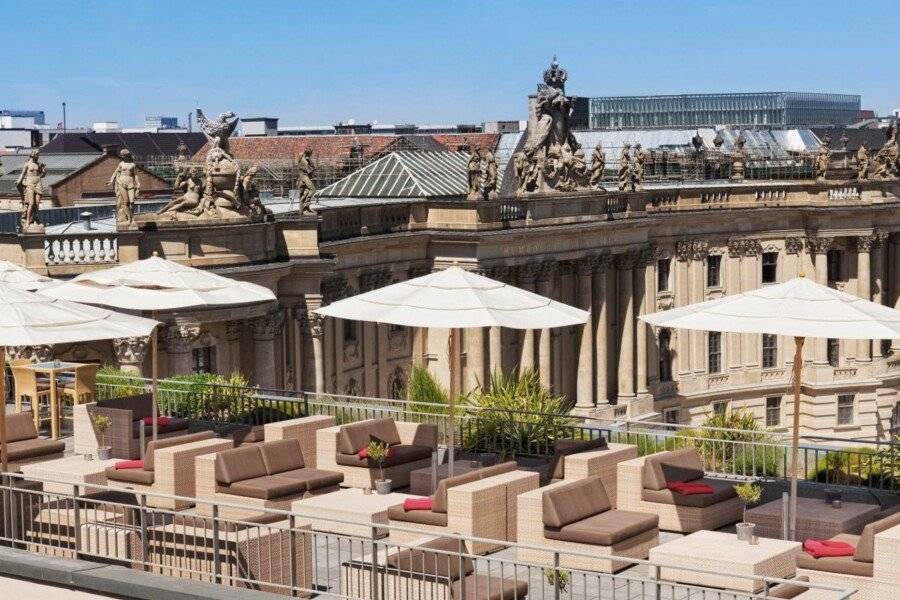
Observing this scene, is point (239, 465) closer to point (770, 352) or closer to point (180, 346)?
point (180, 346)

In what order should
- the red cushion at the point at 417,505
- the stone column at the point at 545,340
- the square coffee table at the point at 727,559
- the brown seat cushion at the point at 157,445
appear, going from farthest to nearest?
1. the stone column at the point at 545,340
2. the brown seat cushion at the point at 157,445
3. the red cushion at the point at 417,505
4. the square coffee table at the point at 727,559

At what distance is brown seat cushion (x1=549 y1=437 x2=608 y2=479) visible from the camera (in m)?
25.8

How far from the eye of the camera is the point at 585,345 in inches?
2756

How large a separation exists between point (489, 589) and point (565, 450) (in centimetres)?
929

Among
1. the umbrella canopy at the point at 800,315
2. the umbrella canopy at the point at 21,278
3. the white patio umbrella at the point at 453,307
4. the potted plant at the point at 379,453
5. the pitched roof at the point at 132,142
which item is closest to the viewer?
the umbrella canopy at the point at 800,315

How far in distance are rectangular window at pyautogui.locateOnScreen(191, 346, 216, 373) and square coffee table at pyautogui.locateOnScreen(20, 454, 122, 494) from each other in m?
20.1

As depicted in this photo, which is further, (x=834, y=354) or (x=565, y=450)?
(x=834, y=354)

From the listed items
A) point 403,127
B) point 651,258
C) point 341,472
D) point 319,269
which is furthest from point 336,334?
point 403,127

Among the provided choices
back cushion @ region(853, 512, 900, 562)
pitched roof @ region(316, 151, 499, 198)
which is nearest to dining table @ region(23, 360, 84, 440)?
back cushion @ region(853, 512, 900, 562)

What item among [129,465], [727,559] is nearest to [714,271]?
[129,465]

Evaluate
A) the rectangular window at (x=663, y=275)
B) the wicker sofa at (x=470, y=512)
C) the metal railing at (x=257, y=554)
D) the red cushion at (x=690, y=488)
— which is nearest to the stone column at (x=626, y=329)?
the rectangular window at (x=663, y=275)

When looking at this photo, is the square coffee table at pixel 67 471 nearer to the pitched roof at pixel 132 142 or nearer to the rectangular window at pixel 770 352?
the rectangular window at pixel 770 352

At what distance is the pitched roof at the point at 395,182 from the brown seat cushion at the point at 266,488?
147 feet

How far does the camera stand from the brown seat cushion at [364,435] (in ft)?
88.4
